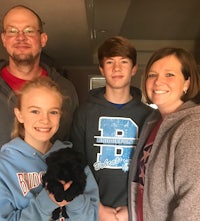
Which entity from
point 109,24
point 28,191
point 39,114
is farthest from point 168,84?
point 109,24

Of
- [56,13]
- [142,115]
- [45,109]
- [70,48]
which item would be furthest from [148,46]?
[45,109]

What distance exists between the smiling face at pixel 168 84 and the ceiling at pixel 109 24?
5.27 feet

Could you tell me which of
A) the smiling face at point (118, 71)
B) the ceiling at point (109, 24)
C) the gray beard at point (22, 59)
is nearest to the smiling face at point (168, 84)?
the smiling face at point (118, 71)

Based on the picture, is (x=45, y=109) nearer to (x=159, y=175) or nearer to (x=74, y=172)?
(x=74, y=172)

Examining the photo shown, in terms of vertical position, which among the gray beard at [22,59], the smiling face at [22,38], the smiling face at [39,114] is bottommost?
the smiling face at [39,114]

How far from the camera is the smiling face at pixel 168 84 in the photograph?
4.26ft

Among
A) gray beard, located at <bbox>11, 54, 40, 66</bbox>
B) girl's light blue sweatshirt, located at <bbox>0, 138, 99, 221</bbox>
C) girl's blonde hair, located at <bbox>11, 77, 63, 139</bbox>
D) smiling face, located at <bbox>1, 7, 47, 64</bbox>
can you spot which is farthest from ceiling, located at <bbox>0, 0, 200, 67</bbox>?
girl's light blue sweatshirt, located at <bbox>0, 138, 99, 221</bbox>

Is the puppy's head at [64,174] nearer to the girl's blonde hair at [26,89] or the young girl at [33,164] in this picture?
the young girl at [33,164]

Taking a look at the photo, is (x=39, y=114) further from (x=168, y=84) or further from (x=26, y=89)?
(x=168, y=84)

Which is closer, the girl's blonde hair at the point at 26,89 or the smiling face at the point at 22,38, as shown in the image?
the girl's blonde hair at the point at 26,89

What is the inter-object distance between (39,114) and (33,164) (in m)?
0.19

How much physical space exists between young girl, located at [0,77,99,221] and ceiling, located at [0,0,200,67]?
63.6 inches

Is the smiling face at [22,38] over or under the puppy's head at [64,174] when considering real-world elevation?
over

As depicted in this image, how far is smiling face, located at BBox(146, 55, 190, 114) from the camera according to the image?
4.26 ft
